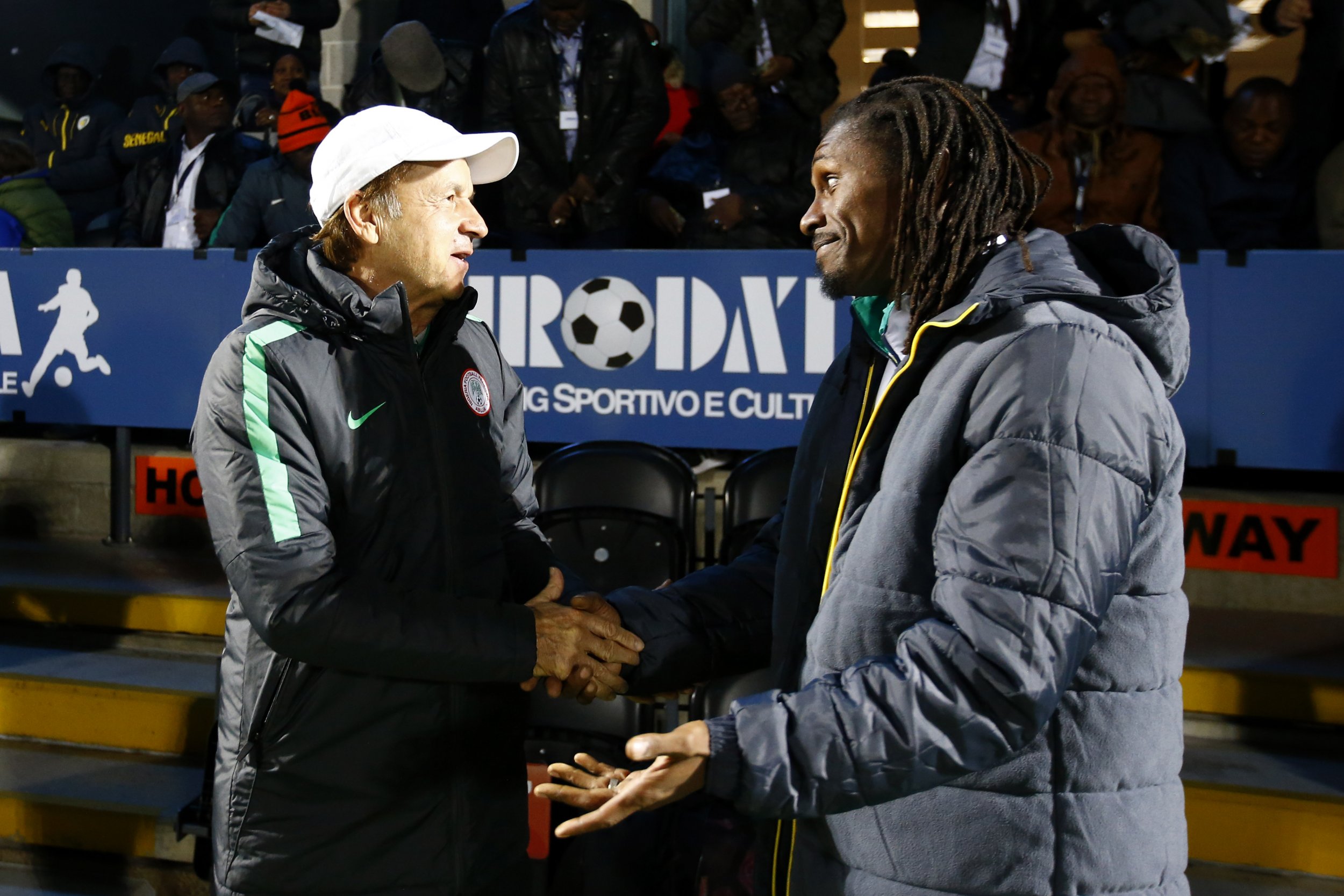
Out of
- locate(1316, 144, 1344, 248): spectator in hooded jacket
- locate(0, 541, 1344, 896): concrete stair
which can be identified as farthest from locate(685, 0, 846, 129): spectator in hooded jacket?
locate(0, 541, 1344, 896): concrete stair

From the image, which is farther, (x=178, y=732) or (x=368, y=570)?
(x=178, y=732)

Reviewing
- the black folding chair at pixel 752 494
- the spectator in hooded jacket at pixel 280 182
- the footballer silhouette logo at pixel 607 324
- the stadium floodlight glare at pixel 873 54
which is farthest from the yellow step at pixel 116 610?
the stadium floodlight glare at pixel 873 54

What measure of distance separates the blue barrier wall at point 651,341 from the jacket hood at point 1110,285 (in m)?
1.83

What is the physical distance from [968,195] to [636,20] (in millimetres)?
4587

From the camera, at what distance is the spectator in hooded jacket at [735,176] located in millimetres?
5293

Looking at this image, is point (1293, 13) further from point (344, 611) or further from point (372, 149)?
point (344, 611)

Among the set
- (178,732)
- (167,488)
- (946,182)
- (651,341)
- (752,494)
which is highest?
(946,182)

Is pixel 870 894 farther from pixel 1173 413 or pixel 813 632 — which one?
pixel 1173 413

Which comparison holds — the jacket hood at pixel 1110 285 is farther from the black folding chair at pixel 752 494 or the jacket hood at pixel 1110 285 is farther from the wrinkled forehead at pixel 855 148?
the black folding chair at pixel 752 494

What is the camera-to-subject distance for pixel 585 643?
6.70 feet

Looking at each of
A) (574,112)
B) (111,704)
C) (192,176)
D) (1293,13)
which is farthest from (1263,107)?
(192,176)

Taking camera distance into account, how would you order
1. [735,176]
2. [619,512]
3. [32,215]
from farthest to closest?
[32,215], [735,176], [619,512]

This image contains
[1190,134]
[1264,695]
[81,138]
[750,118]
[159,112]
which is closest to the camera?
[1264,695]

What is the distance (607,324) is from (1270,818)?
2.76 metres
